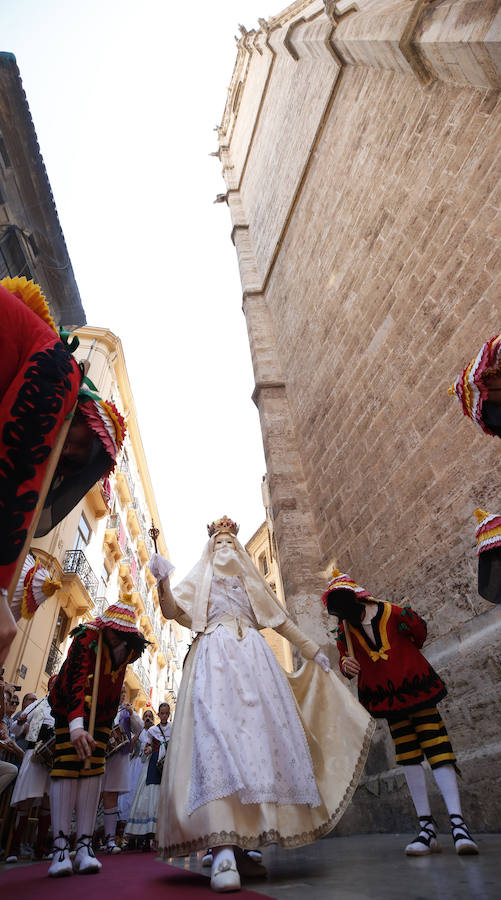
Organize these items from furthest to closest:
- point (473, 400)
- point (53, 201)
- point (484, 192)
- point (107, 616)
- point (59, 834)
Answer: point (53, 201), point (484, 192), point (107, 616), point (59, 834), point (473, 400)

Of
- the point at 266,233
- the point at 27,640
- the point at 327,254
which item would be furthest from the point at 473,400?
the point at 27,640

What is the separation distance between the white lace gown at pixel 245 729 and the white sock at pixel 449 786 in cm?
86

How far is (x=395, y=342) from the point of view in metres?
6.23

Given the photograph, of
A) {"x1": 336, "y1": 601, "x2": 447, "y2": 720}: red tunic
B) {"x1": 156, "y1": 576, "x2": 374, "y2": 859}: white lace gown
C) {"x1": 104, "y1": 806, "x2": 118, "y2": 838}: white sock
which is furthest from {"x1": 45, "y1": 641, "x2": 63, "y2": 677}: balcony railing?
{"x1": 336, "y1": 601, "x2": 447, "y2": 720}: red tunic

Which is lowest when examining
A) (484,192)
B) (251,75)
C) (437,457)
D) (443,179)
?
(437,457)

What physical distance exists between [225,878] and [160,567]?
5.51 feet

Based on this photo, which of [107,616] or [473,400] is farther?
[107,616]

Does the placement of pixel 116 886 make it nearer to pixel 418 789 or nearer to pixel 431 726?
pixel 418 789

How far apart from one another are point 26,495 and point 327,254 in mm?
8281

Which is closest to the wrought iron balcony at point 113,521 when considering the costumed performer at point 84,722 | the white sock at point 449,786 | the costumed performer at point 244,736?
the costumed performer at point 84,722

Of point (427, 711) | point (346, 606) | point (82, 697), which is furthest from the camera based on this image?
point (346, 606)

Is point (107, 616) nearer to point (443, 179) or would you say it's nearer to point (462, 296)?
point (462, 296)

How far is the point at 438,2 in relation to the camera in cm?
539

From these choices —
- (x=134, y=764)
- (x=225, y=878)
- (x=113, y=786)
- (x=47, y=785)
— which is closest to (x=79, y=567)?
(x=134, y=764)
